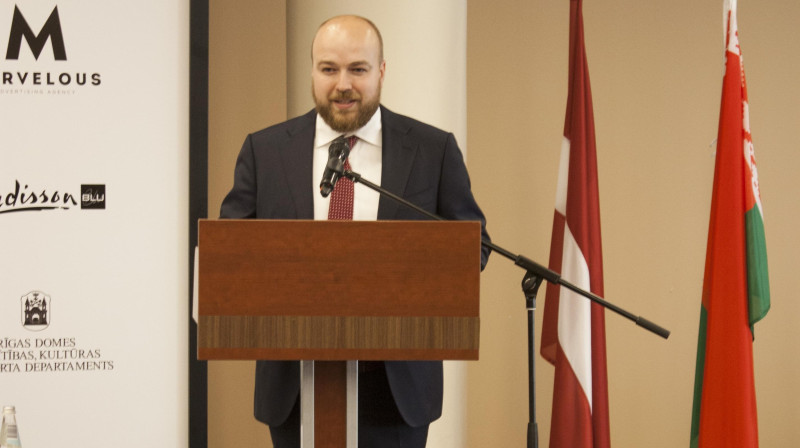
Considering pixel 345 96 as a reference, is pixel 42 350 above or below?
below

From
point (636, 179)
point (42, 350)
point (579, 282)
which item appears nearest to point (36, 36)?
point (42, 350)

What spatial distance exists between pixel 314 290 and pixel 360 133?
718mm

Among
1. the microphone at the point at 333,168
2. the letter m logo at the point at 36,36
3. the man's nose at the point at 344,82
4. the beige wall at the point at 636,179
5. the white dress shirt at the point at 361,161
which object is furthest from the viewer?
the beige wall at the point at 636,179

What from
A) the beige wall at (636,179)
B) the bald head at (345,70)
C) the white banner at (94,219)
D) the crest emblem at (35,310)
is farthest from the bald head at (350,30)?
the beige wall at (636,179)

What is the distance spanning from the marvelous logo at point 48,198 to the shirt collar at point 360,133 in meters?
1.26

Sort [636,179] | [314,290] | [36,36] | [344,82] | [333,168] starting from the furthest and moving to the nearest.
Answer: [636,179] < [36,36] < [344,82] < [333,168] < [314,290]

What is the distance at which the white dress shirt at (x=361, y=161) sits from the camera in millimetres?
2172

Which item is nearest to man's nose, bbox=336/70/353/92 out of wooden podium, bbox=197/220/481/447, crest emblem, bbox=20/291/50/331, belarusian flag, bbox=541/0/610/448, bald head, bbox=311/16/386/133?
bald head, bbox=311/16/386/133

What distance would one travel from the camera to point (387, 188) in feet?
7.05

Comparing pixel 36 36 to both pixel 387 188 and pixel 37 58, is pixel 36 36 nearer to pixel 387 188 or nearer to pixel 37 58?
pixel 37 58

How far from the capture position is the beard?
2080mm

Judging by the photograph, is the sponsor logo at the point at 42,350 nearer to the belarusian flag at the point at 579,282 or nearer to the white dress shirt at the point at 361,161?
the white dress shirt at the point at 361,161

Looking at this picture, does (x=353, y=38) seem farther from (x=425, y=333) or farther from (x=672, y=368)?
(x=672, y=368)

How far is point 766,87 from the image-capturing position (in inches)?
160
